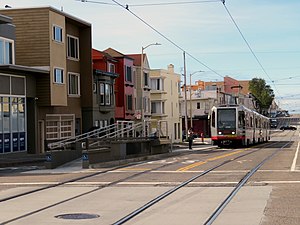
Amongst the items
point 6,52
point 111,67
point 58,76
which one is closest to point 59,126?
point 58,76

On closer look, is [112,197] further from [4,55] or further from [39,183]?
[4,55]

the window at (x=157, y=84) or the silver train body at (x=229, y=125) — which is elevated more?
the window at (x=157, y=84)

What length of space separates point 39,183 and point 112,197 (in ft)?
16.4

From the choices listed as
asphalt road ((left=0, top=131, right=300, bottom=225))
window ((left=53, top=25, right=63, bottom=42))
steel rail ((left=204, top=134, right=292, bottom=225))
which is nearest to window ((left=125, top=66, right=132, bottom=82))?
window ((left=53, top=25, right=63, bottom=42))

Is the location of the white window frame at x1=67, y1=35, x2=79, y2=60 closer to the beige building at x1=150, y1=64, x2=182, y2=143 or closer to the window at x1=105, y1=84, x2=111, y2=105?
the window at x1=105, y1=84, x2=111, y2=105

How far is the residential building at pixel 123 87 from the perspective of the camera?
5916 centimetres

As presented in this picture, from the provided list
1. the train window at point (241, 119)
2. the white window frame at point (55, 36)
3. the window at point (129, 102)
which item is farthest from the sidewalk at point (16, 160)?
the window at point (129, 102)

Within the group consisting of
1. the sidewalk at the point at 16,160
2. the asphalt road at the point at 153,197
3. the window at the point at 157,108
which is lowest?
the asphalt road at the point at 153,197

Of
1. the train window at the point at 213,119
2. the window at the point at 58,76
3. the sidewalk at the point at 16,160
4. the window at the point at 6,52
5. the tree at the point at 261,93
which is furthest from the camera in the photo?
the tree at the point at 261,93

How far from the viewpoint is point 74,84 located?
148ft

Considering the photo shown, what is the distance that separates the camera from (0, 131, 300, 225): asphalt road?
11539mm

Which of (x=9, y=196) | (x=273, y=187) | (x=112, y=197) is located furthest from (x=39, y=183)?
(x=273, y=187)

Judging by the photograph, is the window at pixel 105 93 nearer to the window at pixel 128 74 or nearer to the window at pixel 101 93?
the window at pixel 101 93

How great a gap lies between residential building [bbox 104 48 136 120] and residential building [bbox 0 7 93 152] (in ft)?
43.3
